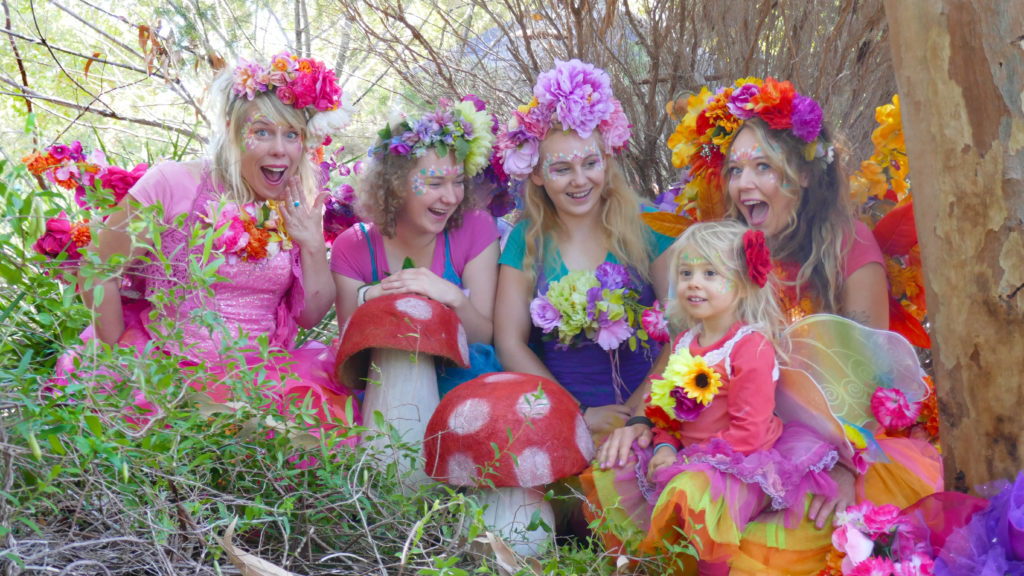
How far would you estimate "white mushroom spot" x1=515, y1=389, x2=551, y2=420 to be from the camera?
105 inches

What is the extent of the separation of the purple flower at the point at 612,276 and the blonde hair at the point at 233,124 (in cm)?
131

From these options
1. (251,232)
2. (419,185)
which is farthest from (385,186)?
(251,232)

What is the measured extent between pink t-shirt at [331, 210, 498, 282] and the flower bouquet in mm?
1820

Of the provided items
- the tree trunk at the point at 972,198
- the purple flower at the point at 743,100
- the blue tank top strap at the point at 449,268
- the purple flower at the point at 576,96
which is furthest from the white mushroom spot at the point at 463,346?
the tree trunk at the point at 972,198

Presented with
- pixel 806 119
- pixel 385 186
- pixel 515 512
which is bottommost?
pixel 515 512

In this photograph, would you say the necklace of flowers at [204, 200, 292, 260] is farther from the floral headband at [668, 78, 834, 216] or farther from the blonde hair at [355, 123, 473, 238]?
the floral headband at [668, 78, 834, 216]

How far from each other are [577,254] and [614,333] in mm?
376

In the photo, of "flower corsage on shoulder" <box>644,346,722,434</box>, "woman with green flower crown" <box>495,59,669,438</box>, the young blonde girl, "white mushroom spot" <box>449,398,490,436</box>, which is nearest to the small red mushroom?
"white mushroom spot" <box>449,398,490,436</box>

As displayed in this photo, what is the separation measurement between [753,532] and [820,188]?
1277mm

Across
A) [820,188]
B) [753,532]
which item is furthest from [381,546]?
[820,188]

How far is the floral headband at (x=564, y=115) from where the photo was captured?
11.0 feet

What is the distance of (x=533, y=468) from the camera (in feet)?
8.70

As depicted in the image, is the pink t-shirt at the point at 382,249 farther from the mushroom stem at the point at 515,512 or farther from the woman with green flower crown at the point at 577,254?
the mushroom stem at the point at 515,512

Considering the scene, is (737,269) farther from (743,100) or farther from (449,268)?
(449,268)
